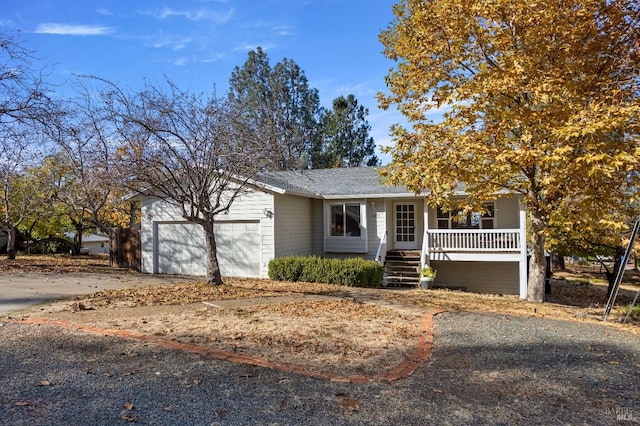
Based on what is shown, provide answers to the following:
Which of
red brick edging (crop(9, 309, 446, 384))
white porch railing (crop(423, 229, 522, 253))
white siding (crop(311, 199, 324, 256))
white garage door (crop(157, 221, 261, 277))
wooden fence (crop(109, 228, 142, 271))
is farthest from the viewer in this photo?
white siding (crop(311, 199, 324, 256))

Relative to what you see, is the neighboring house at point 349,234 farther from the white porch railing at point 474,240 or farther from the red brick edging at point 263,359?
the red brick edging at point 263,359

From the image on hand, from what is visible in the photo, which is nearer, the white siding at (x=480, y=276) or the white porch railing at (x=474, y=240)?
the white porch railing at (x=474, y=240)

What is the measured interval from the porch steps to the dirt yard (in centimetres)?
370

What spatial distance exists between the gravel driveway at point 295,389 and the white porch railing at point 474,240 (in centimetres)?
892

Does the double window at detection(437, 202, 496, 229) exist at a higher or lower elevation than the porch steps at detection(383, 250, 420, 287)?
higher

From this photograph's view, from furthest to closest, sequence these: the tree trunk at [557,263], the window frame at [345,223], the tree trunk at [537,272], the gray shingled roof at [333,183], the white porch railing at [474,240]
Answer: the tree trunk at [557,263] < the window frame at [345,223] < the gray shingled roof at [333,183] < the white porch railing at [474,240] < the tree trunk at [537,272]

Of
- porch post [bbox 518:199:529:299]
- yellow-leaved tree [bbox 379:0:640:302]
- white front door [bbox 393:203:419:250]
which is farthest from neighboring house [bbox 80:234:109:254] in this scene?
yellow-leaved tree [bbox 379:0:640:302]

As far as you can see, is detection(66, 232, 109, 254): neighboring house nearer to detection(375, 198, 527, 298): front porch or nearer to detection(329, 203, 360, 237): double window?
detection(329, 203, 360, 237): double window

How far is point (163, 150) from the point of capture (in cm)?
948

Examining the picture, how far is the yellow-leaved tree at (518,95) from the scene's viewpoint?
329 inches

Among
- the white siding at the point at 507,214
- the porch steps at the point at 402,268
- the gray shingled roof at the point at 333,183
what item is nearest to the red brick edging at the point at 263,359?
the porch steps at the point at 402,268

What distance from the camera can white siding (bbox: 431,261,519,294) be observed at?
52.9 feet

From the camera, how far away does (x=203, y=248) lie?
15.5 m

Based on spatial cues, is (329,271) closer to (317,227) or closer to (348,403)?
(317,227)
